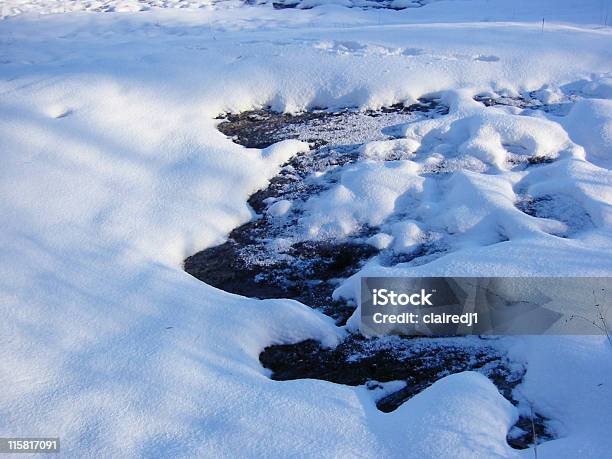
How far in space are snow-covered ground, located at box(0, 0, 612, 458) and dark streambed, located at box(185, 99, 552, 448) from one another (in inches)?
4.1

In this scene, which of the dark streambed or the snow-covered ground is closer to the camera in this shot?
the snow-covered ground

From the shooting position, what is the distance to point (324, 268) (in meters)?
3.51

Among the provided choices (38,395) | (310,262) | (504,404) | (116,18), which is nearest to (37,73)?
(116,18)

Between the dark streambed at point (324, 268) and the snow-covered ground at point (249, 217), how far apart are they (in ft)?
0.34

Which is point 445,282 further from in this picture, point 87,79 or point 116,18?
point 116,18

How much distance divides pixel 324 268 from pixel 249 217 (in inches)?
31.7

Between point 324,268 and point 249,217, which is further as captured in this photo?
point 249,217

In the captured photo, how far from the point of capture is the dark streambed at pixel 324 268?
2.68 meters

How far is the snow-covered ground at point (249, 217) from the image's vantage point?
7.38 ft

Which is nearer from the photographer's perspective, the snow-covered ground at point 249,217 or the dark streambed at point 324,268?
the snow-covered ground at point 249,217

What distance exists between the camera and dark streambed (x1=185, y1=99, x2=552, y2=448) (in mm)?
2676

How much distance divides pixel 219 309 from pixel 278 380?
0.55 m

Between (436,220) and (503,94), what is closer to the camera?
(436,220)

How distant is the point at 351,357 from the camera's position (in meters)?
2.82
